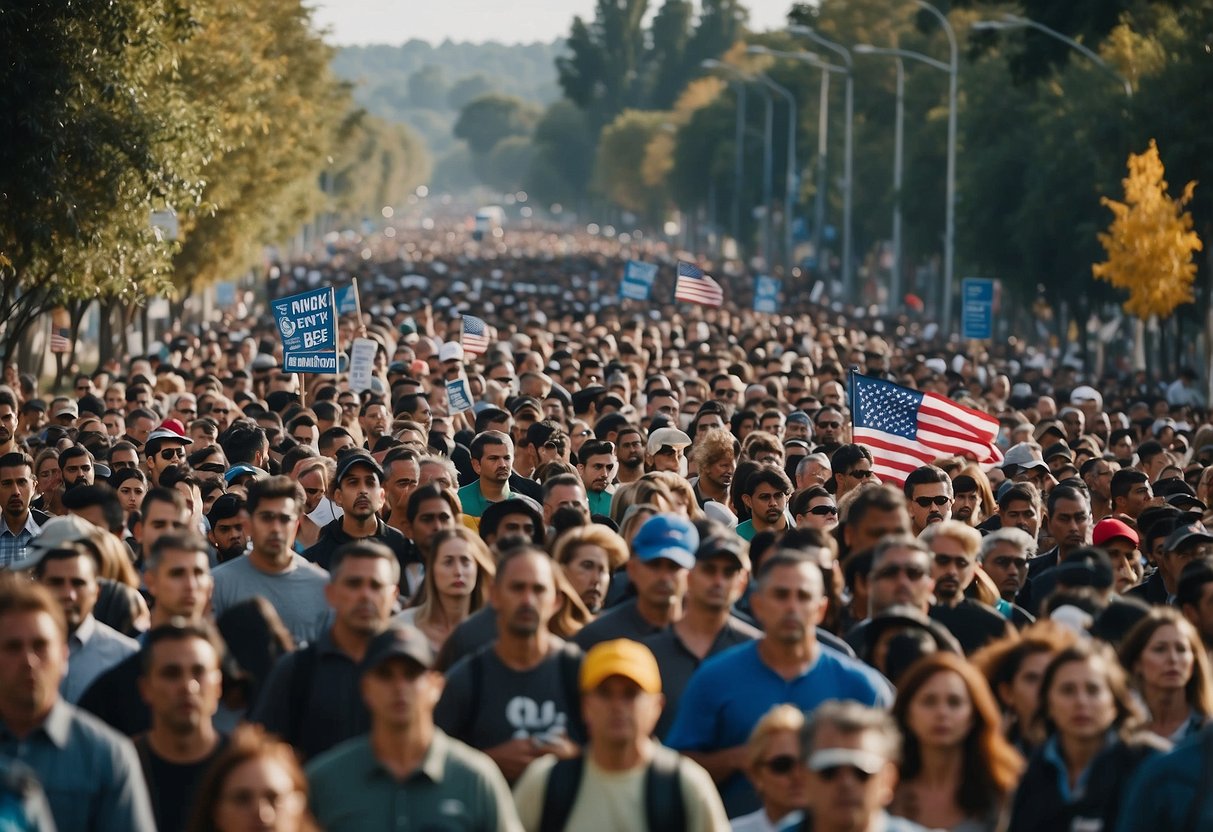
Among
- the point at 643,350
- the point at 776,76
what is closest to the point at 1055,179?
the point at 643,350

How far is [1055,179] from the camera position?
1971 inches

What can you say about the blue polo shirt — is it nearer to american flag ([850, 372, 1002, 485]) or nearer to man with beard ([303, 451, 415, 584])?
man with beard ([303, 451, 415, 584])

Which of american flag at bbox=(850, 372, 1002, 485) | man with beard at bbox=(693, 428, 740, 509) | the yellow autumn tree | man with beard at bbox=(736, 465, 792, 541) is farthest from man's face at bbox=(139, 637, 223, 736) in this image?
the yellow autumn tree

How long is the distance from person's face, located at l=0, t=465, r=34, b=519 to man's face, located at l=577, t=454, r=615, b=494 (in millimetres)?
2990

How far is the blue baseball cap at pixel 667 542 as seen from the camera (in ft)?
29.0

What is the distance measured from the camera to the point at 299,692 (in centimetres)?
800

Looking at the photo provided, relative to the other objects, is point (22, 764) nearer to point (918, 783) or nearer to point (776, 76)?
point (918, 783)

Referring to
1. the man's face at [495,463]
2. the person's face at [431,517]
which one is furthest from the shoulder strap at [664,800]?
the man's face at [495,463]

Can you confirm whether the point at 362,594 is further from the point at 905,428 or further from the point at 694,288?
the point at 694,288

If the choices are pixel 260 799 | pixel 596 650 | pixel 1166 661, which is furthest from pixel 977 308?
pixel 260 799

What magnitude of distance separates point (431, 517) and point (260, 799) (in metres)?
5.12

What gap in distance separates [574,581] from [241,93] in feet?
107

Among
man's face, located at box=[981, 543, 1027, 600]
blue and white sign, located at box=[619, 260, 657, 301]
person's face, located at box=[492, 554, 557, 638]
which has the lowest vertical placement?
man's face, located at box=[981, 543, 1027, 600]

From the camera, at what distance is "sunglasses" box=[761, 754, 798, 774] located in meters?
7.02
